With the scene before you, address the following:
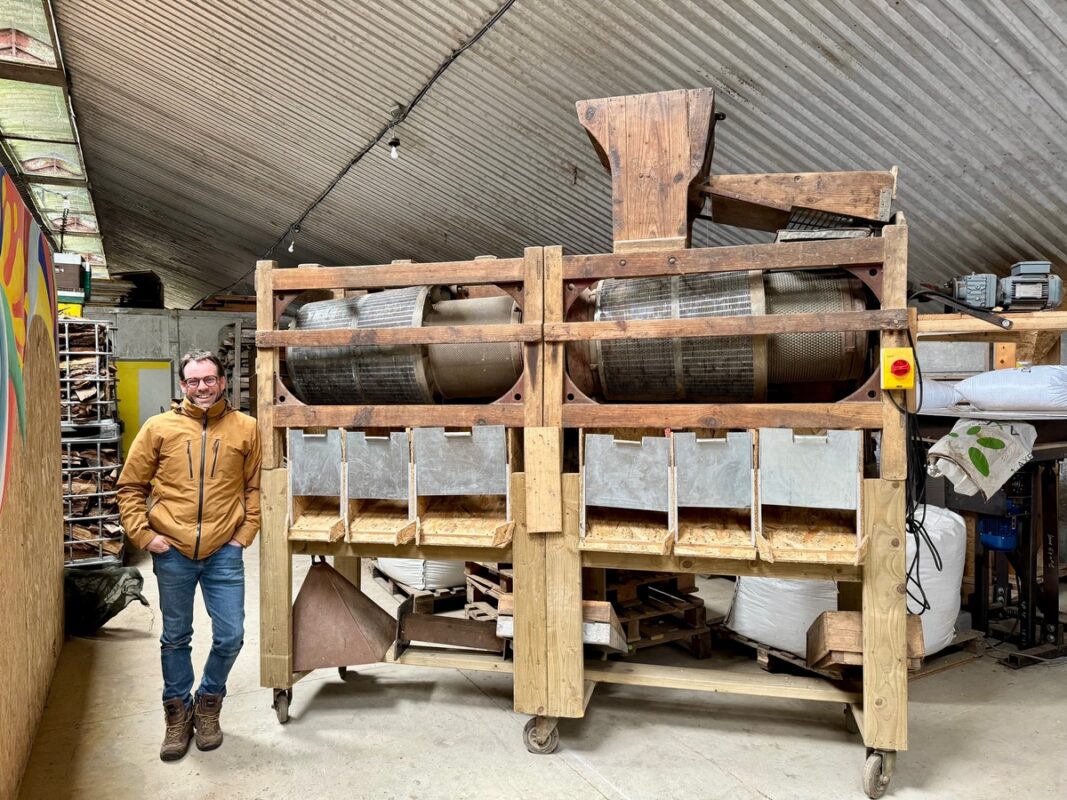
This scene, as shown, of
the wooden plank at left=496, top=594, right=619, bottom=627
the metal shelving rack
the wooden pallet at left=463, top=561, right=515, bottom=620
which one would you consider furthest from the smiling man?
the metal shelving rack

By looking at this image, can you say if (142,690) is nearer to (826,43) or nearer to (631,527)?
(631,527)

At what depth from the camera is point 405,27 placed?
5156 millimetres

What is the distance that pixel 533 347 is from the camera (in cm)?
292

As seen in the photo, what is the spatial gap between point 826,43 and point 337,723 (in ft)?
15.0

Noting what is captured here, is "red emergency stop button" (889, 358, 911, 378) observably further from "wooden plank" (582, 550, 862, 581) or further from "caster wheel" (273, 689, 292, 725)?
"caster wheel" (273, 689, 292, 725)

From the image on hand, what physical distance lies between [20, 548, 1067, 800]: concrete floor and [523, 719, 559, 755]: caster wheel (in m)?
0.03

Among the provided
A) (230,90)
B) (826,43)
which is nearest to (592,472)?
(826,43)

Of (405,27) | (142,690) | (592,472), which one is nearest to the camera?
(592,472)

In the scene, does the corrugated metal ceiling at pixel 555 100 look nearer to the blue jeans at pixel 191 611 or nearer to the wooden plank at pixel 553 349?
the wooden plank at pixel 553 349

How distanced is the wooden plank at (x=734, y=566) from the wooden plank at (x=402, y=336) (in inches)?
38.3

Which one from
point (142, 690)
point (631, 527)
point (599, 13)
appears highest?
point (599, 13)

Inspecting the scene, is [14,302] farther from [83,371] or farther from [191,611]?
[83,371]

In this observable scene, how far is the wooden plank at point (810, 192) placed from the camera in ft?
8.96

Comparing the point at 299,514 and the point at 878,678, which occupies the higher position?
the point at 299,514
